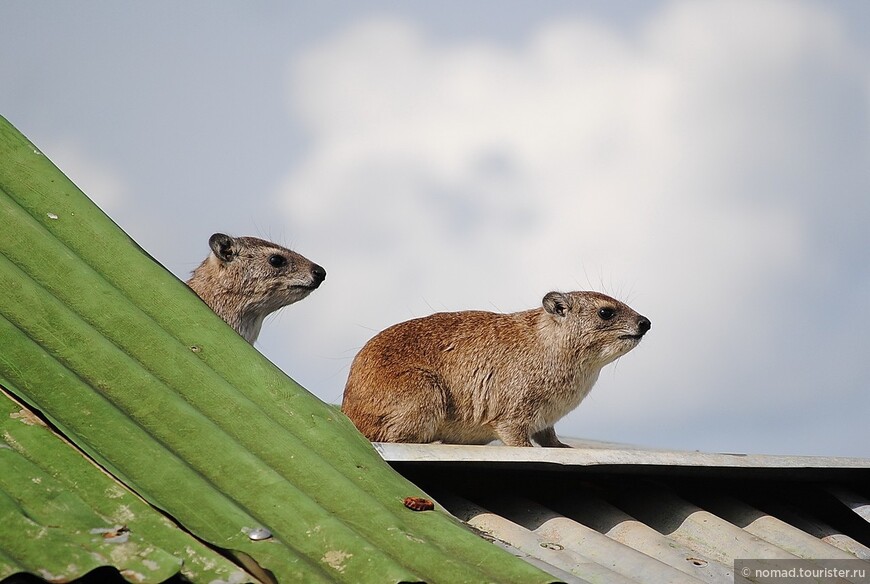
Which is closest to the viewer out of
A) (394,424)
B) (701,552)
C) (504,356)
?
(701,552)

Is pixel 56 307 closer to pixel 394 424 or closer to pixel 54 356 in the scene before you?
pixel 54 356

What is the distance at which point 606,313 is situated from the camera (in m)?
7.98

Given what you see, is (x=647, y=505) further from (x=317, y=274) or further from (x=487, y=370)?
(x=317, y=274)

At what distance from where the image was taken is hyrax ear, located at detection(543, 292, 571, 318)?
7.96 metres

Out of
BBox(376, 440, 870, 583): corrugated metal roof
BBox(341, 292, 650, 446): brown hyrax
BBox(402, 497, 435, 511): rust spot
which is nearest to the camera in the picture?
BBox(402, 497, 435, 511): rust spot

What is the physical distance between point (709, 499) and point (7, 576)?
3.72 m

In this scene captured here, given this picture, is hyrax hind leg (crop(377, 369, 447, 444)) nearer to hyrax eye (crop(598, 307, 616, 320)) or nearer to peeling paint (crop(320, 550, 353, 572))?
hyrax eye (crop(598, 307, 616, 320))

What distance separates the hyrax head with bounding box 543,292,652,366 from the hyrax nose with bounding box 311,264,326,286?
1.78m

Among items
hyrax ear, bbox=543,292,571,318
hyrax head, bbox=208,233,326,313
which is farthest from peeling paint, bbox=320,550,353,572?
hyrax head, bbox=208,233,326,313

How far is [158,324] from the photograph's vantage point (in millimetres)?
4336

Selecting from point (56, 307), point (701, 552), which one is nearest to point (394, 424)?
point (701, 552)

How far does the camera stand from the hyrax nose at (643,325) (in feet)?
26.1

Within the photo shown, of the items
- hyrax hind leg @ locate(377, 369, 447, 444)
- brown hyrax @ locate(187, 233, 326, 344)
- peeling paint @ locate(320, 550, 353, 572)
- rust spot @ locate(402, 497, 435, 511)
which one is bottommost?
peeling paint @ locate(320, 550, 353, 572)

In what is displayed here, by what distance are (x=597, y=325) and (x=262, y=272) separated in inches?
101
